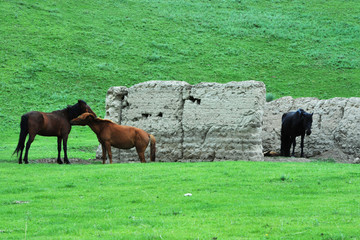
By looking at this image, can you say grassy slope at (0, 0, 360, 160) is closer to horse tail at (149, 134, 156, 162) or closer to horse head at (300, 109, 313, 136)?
horse tail at (149, 134, 156, 162)

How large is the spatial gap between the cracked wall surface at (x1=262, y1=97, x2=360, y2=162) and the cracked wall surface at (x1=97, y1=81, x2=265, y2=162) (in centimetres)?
432

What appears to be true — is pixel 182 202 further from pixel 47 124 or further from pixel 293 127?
pixel 293 127

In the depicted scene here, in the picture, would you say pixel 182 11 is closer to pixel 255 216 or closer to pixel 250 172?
pixel 250 172

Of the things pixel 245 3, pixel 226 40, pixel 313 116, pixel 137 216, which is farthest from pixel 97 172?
pixel 245 3

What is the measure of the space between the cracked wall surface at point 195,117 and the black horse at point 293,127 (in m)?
2.54

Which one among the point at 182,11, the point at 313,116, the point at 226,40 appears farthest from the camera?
the point at 182,11

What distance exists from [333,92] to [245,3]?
27033 millimetres

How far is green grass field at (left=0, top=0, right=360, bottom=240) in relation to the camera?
Answer: 10.1m

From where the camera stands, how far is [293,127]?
2191 centimetres

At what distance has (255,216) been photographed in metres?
10.4

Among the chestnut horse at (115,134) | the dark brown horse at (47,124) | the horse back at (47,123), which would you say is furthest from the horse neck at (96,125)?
the horse back at (47,123)

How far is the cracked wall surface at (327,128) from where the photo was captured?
21703 millimetres

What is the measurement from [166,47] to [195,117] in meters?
39.6

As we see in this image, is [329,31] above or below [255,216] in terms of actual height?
above
